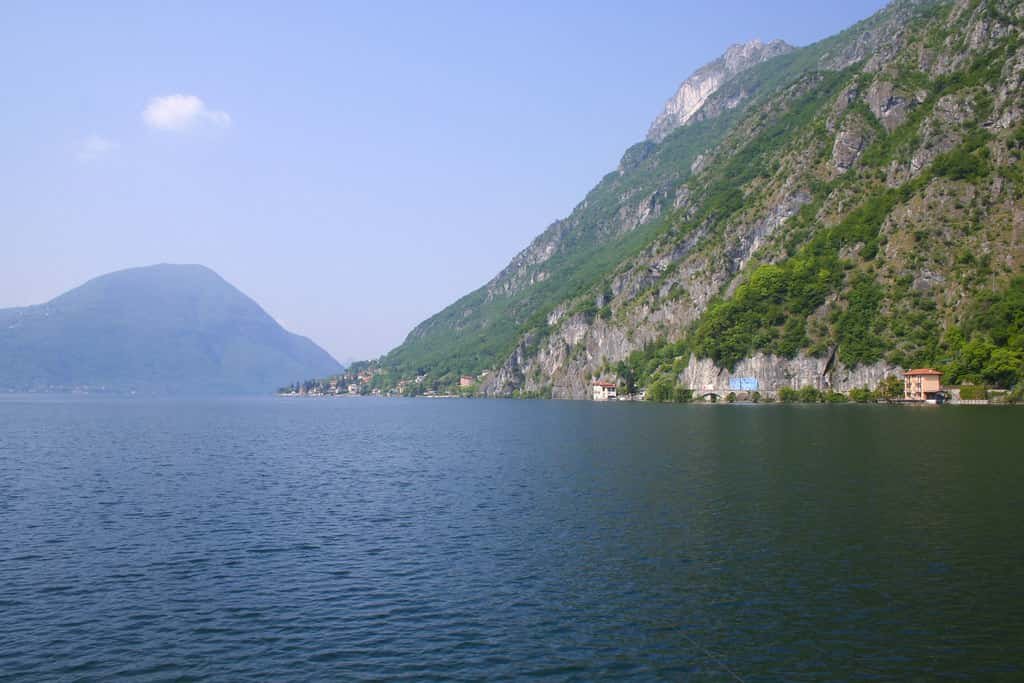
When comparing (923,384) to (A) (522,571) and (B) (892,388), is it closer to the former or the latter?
(B) (892,388)

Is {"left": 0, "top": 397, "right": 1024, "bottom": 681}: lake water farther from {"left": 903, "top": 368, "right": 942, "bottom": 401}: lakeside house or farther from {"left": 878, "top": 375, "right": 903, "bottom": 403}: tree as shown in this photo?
{"left": 878, "top": 375, "right": 903, "bottom": 403}: tree

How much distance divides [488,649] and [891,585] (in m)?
16.5

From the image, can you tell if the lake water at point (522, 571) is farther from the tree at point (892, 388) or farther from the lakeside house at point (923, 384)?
the tree at point (892, 388)

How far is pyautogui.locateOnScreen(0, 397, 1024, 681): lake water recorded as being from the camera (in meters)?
21.8

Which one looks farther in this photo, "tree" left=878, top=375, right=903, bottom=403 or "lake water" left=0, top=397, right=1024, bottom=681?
"tree" left=878, top=375, right=903, bottom=403

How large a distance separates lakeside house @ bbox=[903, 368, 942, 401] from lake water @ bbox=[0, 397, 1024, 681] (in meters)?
106

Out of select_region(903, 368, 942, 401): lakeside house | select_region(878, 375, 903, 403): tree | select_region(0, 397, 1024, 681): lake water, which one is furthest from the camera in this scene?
select_region(878, 375, 903, 403): tree

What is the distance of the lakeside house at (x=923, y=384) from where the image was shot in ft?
522

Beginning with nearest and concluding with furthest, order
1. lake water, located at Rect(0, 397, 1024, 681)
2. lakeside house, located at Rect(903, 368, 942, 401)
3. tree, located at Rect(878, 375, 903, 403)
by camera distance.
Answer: lake water, located at Rect(0, 397, 1024, 681), lakeside house, located at Rect(903, 368, 942, 401), tree, located at Rect(878, 375, 903, 403)

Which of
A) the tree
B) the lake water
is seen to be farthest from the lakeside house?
the lake water

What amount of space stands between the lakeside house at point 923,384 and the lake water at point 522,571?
105627mm

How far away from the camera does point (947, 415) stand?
393 ft

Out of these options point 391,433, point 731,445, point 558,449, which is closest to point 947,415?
point 731,445

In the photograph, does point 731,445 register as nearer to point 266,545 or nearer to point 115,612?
point 266,545
